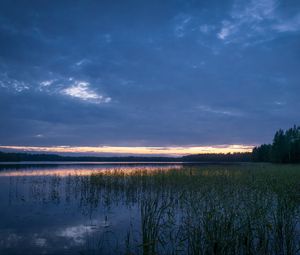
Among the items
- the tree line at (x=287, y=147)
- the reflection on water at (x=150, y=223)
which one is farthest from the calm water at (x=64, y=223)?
the tree line at (x=287, y=147)

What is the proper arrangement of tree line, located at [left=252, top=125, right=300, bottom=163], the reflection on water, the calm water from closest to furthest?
the reflection on water
the calm water
tree line, located at [left=252, top=125, right=300, bottom=163]

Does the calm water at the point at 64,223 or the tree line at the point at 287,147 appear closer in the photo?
the calm water at the point at 64,223

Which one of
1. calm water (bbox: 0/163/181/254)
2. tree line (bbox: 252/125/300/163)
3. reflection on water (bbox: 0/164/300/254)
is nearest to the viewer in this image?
reflection on water (bbox: 0/164/300/254)

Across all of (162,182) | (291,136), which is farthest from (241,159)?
(162,182)

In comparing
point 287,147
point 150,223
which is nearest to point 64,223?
point 150,223

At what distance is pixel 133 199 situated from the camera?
16.1 metres

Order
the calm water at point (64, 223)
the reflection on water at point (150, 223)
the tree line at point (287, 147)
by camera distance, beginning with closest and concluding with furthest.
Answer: the reflection on water at point (150, 223)
the calm water at point (64, 223)
the tree line at point (287, 147)

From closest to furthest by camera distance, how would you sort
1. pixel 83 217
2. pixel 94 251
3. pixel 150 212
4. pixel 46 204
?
pixel 150 212, pixel 94 251, pixel 83 217, pixel 46 204

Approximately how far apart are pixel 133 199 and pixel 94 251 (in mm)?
8543

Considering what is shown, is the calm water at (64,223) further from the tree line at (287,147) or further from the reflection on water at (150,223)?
the tree line at (287,147)

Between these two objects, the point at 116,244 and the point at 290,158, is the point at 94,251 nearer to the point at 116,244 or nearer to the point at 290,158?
the point at 116,244

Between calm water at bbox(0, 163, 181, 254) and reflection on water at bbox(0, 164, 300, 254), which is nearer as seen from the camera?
reflection on water at bbox(0, 164, 300, 254)

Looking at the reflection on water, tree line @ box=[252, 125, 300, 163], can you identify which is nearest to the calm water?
the reflection on water

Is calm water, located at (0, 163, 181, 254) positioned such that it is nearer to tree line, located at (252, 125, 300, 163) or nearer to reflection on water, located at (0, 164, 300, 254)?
reflection on water, located at (0, 164, 300, 254)
